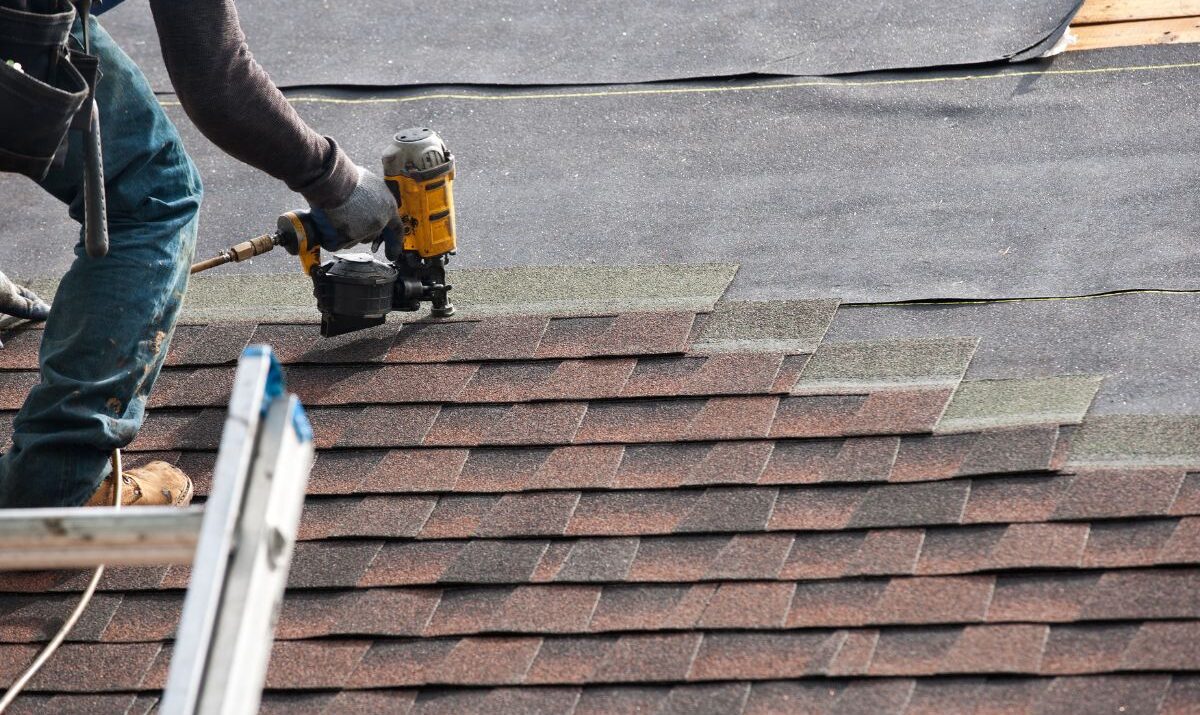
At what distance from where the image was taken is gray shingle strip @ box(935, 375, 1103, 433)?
112 inches

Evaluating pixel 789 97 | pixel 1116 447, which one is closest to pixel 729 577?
pixel 1116 447

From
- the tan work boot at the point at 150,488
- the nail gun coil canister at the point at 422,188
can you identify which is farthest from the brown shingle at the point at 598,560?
the nail gun coil canister at the point at 422,188

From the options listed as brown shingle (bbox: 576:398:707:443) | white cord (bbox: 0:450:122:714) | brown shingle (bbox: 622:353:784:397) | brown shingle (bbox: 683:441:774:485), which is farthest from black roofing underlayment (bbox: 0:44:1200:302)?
white cord (bbox: 0:450:122:714)

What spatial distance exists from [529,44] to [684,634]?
2.83m

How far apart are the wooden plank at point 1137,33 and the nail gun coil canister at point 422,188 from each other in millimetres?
2011

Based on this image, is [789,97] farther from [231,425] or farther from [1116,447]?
[231,425]

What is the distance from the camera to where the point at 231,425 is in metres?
1.58

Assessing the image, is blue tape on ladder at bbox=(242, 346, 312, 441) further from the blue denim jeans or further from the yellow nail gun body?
the yellow nail gun body

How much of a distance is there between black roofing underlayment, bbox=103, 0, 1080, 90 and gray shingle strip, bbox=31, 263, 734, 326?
3.89 ft

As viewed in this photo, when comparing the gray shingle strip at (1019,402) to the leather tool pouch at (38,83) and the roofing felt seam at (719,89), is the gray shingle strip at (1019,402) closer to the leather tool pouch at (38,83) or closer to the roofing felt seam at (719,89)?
the roofing felt seam at (719,89)

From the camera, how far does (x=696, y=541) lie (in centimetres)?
273

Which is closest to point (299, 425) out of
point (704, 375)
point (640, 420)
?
point (640, 420)

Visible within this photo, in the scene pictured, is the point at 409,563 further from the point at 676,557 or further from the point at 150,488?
the point at 150,488

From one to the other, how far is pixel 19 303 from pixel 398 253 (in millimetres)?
984
